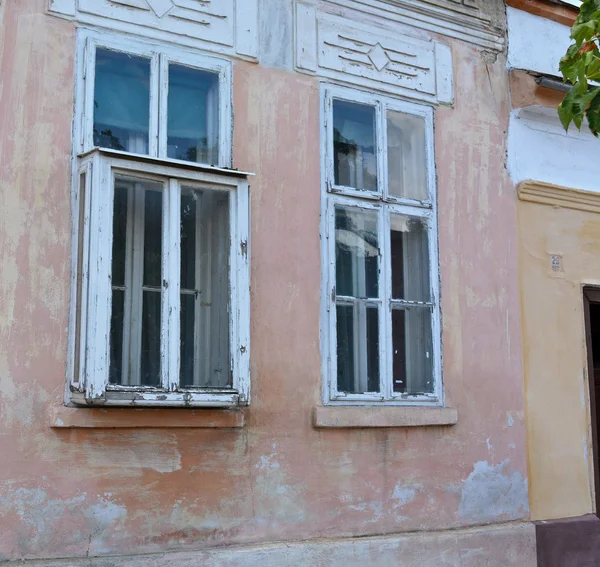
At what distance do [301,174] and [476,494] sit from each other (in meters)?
2.41

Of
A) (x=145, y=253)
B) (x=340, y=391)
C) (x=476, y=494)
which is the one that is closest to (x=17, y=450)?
(x=145, y=253)

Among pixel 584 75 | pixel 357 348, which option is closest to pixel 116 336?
pixel 357 348

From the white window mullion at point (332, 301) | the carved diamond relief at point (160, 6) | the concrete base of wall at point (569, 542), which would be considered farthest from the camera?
the concrete base of wall at point (569, 542)

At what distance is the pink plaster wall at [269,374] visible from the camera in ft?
15.6

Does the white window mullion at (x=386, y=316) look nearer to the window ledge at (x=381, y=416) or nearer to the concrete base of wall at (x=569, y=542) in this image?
the window ledge at (x=381, y=416)

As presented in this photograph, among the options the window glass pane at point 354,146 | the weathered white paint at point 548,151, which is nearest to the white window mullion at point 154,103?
the window glass pane at point 354,146

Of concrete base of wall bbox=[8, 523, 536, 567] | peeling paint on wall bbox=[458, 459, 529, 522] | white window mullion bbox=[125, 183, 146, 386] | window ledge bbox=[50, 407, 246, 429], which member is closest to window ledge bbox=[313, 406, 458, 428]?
peeling paint on wall bbox=[458, 459, 529, 522]

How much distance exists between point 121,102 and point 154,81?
0.78 ft

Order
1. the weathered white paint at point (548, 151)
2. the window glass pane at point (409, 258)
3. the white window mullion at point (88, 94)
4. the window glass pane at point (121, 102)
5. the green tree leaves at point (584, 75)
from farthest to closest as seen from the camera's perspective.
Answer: the weathered white paint at point (548, 151) < the window glass pane at point (409, 258) < the window glass pane at point (121, 102) < the white window mullion at point (88, 94) < the green tree leaves at point (584, 75)

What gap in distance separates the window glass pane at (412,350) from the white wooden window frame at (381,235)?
4 centimetres

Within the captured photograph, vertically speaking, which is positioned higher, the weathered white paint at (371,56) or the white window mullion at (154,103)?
the weathered white paint at (371,56)

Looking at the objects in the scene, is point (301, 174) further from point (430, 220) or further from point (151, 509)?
point (151, 509)

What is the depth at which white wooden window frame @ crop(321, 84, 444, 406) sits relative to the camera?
5.77 metres

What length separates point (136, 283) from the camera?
498 centimetres
